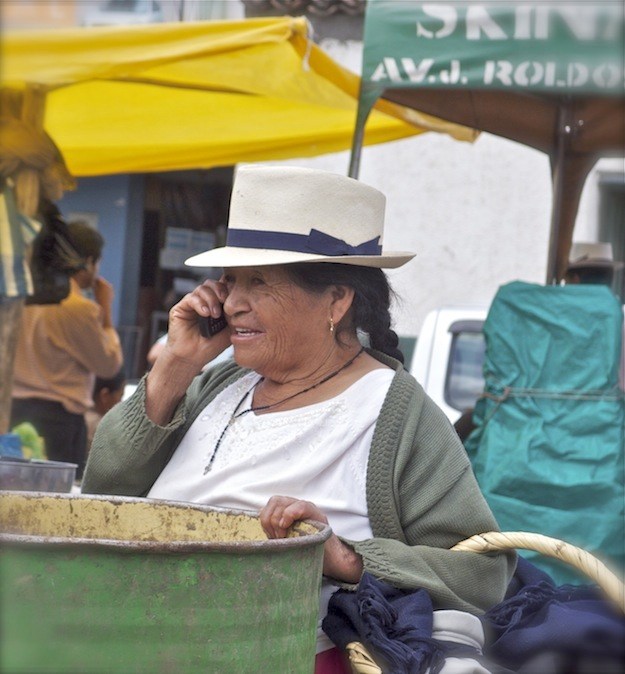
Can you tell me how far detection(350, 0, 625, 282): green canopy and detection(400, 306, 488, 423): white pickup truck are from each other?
55cm

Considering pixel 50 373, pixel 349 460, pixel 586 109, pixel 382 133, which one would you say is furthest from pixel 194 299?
pixel 382 133

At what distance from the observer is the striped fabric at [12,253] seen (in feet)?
14.5

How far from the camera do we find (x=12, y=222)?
449cm

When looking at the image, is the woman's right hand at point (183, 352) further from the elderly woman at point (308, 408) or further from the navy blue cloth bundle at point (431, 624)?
the navy blue cloth bundle at point (431, 624)

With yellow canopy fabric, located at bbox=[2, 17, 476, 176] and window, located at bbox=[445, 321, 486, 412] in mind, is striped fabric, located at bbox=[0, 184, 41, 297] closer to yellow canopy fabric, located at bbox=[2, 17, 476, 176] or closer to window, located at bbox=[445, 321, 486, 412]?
yellow canopy fabric, located at bbox=[2, 17, 476, 176]

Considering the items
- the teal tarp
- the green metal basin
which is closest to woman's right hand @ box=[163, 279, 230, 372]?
the green metal basin

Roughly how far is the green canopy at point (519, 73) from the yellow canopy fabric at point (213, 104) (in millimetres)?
474

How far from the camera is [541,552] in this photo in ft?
6.84

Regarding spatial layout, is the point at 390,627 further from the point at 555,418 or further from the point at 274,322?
the point at 555,418

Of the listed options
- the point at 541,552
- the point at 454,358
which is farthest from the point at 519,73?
the point at 454,358

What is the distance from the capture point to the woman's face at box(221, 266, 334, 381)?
2494 millimetres

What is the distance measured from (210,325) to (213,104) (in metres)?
3.91

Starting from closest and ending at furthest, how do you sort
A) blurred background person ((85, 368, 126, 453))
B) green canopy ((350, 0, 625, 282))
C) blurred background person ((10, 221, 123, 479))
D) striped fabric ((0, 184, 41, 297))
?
1. green canopy ((350, 0, 625, 282))
2. striped fabric ((0, 184, 41, 297))
3. blurred background person ((10, 221, 123, 479))
4. blurred background person ((85, 368, 126, 453))

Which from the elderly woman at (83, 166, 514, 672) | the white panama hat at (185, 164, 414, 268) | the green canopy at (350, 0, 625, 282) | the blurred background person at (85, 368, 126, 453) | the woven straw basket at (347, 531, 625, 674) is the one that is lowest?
the blurred background person at (85, 368, 126, 453)
